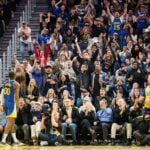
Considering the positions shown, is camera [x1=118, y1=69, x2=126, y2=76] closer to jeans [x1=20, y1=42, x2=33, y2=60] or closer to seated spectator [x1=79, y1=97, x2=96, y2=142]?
seated spectator [x1=79, y1=97, x2=96, y2=142]

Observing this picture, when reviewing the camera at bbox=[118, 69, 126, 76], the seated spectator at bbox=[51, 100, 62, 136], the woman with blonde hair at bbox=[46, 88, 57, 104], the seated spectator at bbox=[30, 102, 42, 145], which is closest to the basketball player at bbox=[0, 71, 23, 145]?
the seated spectator at bbox=[30, 102, 42, 145]

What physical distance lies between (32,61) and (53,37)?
1.74 m

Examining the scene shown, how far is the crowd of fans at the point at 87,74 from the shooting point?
2214 cm

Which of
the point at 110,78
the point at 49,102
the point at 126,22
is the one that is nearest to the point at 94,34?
the point at 126,22

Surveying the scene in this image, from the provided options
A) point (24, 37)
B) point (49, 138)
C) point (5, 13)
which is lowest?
point (49, 138)

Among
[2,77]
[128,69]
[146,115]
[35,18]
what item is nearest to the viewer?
[146,115]

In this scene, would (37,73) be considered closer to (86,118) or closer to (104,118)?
(86,118)

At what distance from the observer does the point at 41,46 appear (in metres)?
26.9

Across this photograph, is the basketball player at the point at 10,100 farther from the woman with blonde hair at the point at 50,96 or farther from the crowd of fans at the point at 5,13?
the crowd of fans at the point at 5,13

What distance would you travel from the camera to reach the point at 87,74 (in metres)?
24.7

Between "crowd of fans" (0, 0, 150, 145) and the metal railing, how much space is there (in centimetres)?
47

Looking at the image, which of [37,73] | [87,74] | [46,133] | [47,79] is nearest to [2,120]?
[46,133]

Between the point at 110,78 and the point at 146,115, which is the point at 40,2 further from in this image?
the point at 146,115

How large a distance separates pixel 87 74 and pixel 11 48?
4370 millimetres
